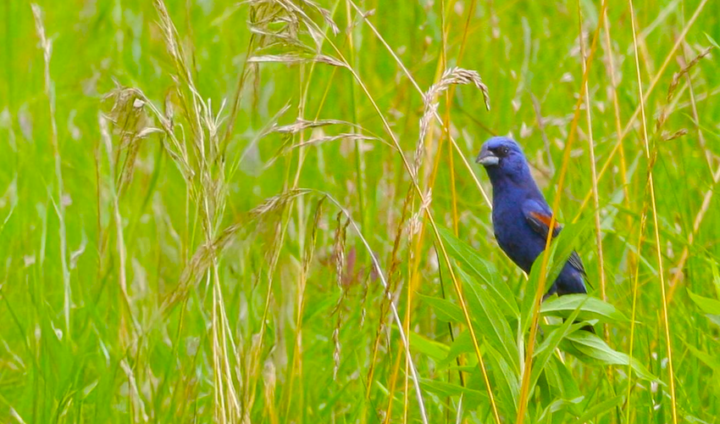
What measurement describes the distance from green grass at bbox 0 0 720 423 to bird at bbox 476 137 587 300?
107mm

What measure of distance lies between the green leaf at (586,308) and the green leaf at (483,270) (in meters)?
0.06

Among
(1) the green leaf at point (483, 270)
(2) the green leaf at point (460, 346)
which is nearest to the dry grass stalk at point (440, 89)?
(1) the green leaf at point (483, 270)

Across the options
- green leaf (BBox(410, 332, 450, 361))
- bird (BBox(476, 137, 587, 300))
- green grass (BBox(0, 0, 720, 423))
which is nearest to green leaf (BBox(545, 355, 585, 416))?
green grass (BBox(0, 0, 720, 423))

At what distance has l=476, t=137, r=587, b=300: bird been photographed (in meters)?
2.71

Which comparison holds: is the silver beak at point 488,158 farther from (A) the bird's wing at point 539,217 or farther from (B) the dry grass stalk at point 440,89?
(B) the dry grass stalk at point 440,89

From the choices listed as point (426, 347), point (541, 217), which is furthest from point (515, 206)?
point (426, 347)

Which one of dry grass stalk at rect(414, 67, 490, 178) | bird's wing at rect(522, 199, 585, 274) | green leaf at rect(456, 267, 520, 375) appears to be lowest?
green leaf at rect(456, 267, 520, 375)

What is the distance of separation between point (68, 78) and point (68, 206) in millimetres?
1043

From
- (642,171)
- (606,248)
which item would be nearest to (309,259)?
(606,248)

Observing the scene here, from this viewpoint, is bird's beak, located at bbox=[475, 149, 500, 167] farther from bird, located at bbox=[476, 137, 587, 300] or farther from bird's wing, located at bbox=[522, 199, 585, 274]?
bird's wing, located at bbox=[522, 199, 585, 274]

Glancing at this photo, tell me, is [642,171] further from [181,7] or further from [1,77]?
Result: [1,77]

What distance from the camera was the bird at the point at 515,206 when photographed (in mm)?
2707

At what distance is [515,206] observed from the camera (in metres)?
2.85

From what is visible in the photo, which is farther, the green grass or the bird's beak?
the bird's beak
